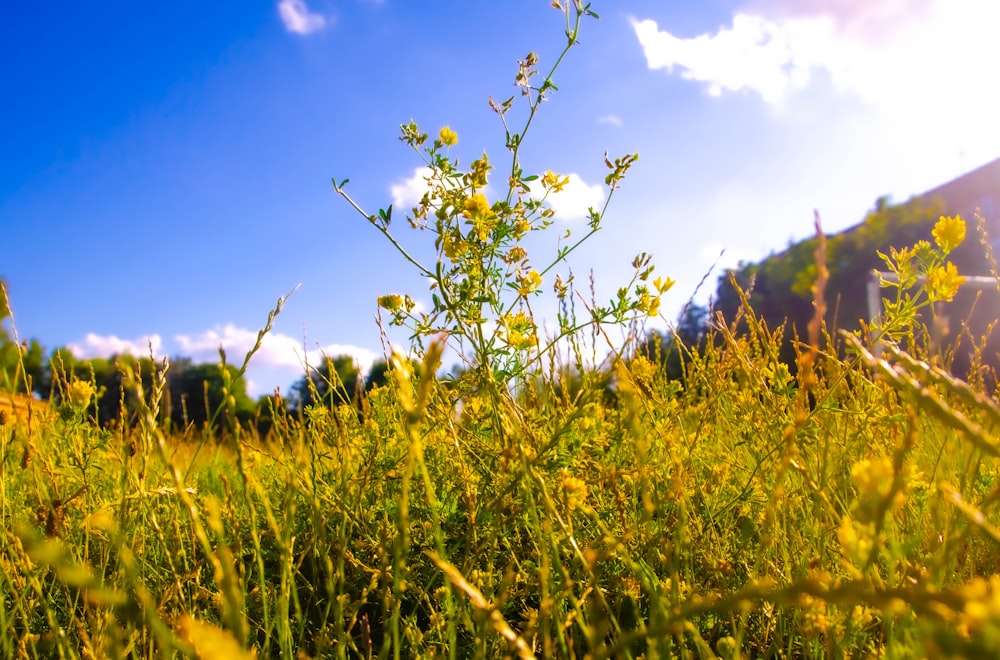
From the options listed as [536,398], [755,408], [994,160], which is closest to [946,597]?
[755,408]

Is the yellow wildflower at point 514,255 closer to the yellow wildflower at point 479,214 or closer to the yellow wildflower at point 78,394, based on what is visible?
the yellow wildflower at point 479,214

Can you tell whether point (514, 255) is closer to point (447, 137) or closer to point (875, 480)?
point (447, 137)

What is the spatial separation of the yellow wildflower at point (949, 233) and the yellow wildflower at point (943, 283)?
0.21 feet

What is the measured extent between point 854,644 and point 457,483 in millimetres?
1004

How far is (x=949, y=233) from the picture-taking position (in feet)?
4.91

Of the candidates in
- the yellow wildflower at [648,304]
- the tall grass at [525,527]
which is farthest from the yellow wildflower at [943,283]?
the yellow wildflower at [648,304]

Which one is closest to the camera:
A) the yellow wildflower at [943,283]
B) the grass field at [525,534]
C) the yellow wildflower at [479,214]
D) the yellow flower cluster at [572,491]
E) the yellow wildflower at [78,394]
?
the grass field at [525,534]

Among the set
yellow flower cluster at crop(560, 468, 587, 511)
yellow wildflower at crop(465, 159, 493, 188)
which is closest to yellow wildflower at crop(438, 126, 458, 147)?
yellow wildflower at crop(465, 159, 493, 188)

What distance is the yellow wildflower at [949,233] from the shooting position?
1.47 meters

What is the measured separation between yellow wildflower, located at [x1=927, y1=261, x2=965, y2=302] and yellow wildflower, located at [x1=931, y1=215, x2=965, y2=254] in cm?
7

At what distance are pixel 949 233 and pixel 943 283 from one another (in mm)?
160

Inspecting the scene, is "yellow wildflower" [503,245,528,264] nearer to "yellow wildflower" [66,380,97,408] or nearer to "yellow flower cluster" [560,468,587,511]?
"yellow flower cluster" [560,468,587,511]

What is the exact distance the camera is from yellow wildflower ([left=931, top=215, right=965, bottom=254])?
1.47 meters

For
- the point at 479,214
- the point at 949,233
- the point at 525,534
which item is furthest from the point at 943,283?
the point at 525,534
